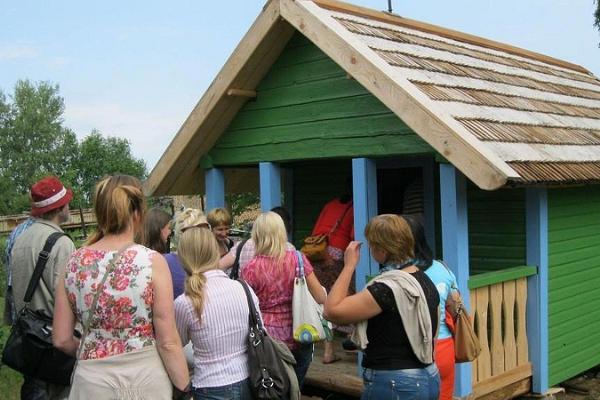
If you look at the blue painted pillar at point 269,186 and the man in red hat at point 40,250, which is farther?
the blue painted pillar at point 269,186

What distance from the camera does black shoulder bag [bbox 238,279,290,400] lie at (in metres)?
3.80

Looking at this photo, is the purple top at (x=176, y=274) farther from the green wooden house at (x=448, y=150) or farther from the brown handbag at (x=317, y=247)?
the brown handbag at (x=317, y=247)

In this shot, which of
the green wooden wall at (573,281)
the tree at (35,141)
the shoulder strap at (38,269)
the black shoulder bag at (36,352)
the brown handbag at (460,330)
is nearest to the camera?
the black shoulder bag at (36,352)

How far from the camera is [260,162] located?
7719mm

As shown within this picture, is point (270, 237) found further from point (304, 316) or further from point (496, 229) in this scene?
point (496, 229)

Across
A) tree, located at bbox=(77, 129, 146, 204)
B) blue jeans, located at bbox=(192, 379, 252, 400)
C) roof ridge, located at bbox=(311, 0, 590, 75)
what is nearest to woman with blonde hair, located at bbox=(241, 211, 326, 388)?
blue jeans, located at bbox=(192, 379, 252, 400)

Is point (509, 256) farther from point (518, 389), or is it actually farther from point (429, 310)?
point (429, 310)

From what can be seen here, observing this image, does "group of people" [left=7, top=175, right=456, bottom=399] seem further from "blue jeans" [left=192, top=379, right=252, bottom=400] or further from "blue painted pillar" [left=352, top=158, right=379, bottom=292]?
"blue painted pillar" [left=352, top=158, right=379, bottom=292]

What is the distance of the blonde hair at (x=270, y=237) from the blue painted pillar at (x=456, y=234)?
5.74 ft

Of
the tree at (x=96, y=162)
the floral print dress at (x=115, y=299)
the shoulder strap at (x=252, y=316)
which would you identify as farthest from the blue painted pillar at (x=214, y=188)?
the tree at (x=96, y=162)

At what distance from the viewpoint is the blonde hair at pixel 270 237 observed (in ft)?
15.6

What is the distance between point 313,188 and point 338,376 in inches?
135

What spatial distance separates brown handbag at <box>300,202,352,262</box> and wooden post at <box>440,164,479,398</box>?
1652 millimetres

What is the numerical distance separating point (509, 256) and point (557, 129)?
1334 millimetres
